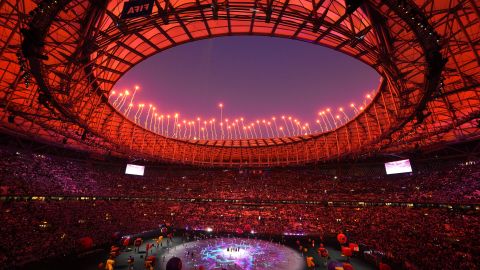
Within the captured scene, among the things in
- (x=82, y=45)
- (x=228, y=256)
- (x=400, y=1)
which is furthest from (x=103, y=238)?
(x=400, y=1)

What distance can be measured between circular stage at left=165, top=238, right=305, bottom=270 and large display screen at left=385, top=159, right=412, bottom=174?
27.6 metres

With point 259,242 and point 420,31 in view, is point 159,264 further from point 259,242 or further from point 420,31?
point 420,31

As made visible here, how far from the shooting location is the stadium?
45.1 feet

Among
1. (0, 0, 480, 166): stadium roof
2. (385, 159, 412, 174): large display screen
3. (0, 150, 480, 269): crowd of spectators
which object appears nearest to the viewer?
(0, 0, 480, 166): stadium roof

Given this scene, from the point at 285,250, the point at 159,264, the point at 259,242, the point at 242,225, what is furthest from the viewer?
the point at 242,225

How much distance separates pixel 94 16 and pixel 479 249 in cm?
3921

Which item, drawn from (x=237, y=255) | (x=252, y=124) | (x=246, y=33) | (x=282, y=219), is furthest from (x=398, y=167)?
(x=246, y=33)

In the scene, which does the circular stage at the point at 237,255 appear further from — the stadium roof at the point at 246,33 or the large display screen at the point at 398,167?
the large display screen at the point at 398,167

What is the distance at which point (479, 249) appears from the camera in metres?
23.6

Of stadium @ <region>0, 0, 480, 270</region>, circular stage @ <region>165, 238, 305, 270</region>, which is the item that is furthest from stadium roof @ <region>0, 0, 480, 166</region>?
Answer: circular stage @ <region>165, 238, 305, 270</region>

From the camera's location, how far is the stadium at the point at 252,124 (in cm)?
1373

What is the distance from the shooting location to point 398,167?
→ 44969 mm

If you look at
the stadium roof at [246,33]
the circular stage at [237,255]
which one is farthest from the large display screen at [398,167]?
the circular stage at [237,255]

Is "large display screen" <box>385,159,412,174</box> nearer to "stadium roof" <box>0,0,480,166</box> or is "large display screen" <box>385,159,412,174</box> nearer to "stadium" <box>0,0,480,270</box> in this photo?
"stadium" <box>0,0,480,270</box>
